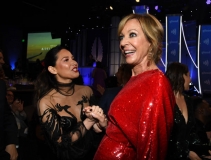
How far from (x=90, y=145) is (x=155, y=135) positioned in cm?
114

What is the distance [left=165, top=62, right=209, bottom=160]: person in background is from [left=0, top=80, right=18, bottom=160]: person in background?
1.49 meters

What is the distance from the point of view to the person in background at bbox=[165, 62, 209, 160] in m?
2.34

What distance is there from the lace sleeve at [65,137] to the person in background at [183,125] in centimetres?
73

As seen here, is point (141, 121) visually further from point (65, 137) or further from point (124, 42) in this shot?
point (65, 137)

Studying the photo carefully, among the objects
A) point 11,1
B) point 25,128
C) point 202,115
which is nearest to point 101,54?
point 11,1

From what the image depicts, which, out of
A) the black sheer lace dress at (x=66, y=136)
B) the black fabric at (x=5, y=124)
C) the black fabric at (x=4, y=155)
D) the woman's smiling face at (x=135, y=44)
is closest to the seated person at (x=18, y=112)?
the black fabric at (x=5, y=124)

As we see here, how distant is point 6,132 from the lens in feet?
8.31

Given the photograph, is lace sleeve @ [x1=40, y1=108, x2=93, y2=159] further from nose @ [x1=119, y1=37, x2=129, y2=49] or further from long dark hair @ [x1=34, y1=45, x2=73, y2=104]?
nose @ [x1=119, y1=37, x2=129, y2=49]

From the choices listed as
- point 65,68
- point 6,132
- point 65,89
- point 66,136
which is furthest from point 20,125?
point 66,136

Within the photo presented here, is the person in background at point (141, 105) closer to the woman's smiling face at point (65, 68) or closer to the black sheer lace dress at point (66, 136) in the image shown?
the black sheer lace dress at point (66, 136)

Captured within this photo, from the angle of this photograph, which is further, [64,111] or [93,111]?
[64,111]

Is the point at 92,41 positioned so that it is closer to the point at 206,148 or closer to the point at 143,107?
the point at 206,148

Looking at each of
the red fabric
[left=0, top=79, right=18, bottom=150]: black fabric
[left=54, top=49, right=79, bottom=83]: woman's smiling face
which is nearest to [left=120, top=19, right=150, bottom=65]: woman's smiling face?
the red fabric

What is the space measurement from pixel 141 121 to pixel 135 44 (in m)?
0.45
